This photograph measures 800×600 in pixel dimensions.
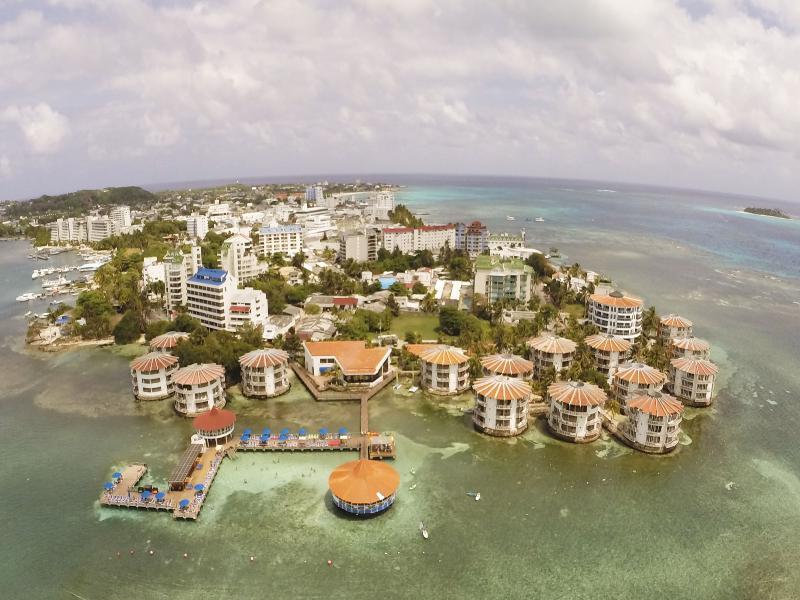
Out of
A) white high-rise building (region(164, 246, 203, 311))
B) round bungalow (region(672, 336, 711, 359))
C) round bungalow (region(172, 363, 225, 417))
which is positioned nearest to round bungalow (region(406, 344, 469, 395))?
round bungalow (region(172, 363, 225, 417))

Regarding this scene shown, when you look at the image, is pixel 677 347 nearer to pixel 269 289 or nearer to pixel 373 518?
pixel 373 518

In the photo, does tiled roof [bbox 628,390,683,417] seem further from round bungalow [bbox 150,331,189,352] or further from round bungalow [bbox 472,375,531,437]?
round bungalow [bbox 150,331,189,352]

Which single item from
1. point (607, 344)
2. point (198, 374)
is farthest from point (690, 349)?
point (198, 374)

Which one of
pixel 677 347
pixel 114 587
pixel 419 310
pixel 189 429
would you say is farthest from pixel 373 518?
pixel 419 310

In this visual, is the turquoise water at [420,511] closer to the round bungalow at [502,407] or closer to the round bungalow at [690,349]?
the round bungalow at [502,407]

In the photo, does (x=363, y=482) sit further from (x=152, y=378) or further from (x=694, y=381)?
(x=694, y=381)
